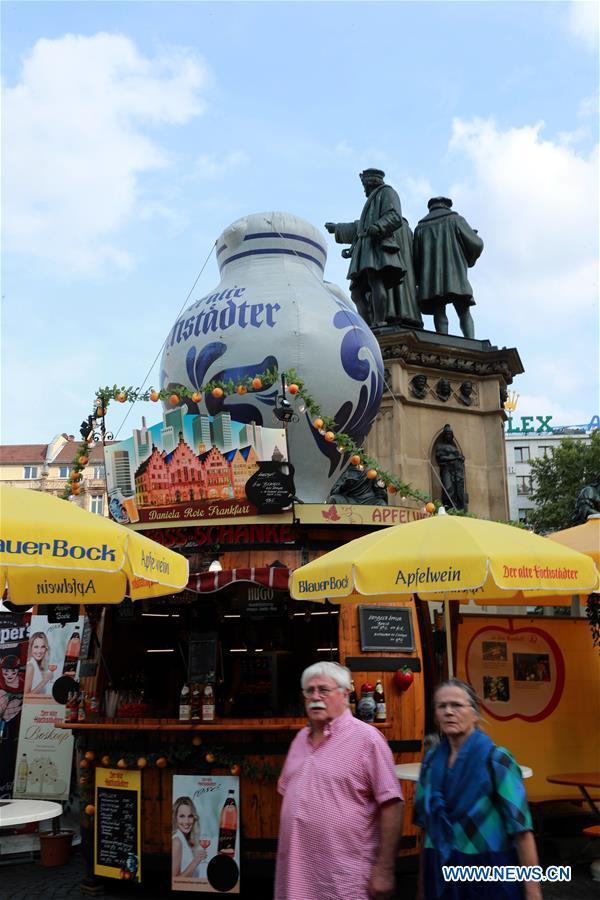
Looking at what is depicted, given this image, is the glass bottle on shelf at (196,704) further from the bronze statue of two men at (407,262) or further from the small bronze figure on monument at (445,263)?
the small bronze figure on monument at (445,263)

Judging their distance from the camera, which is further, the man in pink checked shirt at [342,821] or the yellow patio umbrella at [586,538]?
the yellow patio umbrella at [586,538]

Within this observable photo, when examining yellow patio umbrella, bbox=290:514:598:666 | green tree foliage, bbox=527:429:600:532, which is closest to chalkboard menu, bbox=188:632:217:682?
yellow patio umbrella, bbox=290:514:598:666

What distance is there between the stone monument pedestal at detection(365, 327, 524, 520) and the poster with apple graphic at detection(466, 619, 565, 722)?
9.10 metres

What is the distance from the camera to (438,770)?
370cm

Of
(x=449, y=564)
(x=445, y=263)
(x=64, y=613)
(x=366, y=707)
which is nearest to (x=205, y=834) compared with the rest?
(x=366, y=707)

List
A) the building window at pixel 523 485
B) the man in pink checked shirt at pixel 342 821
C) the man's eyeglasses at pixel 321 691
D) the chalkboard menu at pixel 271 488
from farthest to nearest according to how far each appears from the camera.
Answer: the building window at pixel 523 485 < the chalkboard menu at pixel 271 488 < the man's eyeglasses at pixel 321 691 < the man in pink checked shirt at pixel 342 821

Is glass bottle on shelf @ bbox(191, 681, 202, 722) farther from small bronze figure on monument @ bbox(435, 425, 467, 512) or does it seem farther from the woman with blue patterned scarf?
small bronze figure on monument @ bbox(435, 425, 467, 512)

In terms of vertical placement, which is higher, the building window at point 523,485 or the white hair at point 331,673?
the building window at point 523,485

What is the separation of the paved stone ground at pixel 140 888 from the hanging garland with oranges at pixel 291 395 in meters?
3.66

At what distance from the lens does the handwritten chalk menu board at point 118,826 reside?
689 centimetres

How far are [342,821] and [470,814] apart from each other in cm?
53

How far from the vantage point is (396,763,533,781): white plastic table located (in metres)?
5.92

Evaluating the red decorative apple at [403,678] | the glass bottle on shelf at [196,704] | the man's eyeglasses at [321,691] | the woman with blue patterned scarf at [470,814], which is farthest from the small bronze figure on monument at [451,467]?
the woman with blue patterned scarf at [470,814]

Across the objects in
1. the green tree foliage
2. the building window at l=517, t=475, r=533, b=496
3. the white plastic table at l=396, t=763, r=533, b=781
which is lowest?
the white plastic table at l=396, t=763, r=533, b=781
